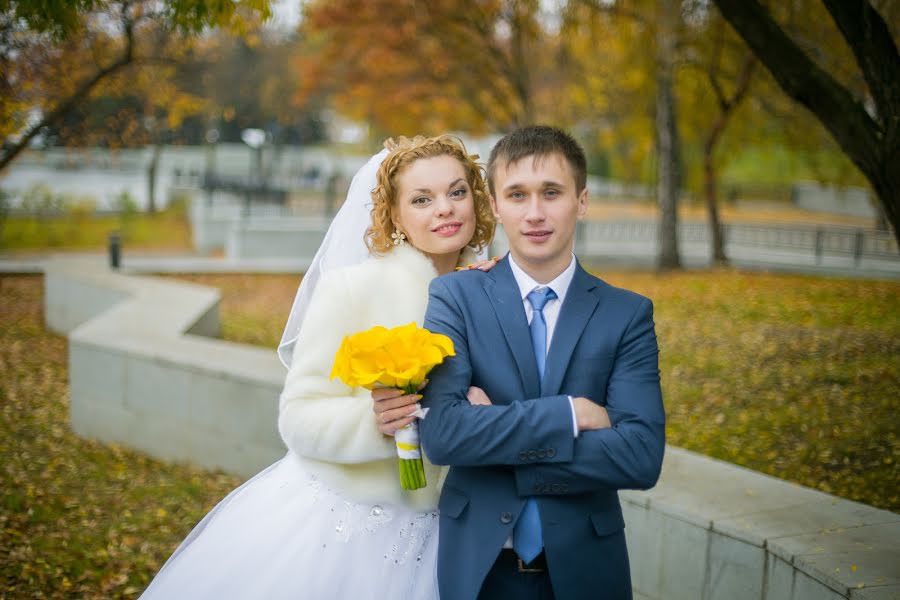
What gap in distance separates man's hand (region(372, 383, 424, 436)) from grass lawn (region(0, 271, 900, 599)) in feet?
10.6

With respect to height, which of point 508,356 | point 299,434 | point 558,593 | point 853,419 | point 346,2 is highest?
point 346,2

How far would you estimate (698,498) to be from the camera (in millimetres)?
4320

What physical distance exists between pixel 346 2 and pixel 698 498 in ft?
57.1

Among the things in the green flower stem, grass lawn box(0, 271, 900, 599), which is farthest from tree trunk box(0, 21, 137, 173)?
the green flower stem

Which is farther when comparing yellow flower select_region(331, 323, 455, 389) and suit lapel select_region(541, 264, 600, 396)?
suit lapel select_region(541, 264, 600, 396)

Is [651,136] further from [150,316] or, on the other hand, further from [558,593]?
[558,593]

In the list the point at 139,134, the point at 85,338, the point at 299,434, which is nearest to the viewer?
the point at 299,434

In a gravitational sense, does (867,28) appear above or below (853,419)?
above

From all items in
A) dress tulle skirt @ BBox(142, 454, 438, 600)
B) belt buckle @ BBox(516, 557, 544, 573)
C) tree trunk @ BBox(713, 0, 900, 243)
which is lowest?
dress tulle skirt @ BBox(142, 454, 438, 600)

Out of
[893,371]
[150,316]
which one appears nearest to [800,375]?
[893,371]

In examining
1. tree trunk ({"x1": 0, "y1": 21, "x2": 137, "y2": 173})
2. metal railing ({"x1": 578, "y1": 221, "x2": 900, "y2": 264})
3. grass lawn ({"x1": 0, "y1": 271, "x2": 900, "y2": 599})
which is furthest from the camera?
metal railing ({"x1": 578, "y1": 221, "x2": 900, "y2": 264})

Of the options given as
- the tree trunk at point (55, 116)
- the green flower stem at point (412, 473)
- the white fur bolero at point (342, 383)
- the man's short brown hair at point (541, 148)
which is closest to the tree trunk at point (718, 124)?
the tree trunk at point (55, 116)

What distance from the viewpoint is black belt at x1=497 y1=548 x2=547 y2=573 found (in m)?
2.59

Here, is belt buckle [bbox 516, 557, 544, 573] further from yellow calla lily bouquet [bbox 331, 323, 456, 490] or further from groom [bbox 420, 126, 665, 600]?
yellow calla lily bouquet [bbox 331, 323, 456, 490]
